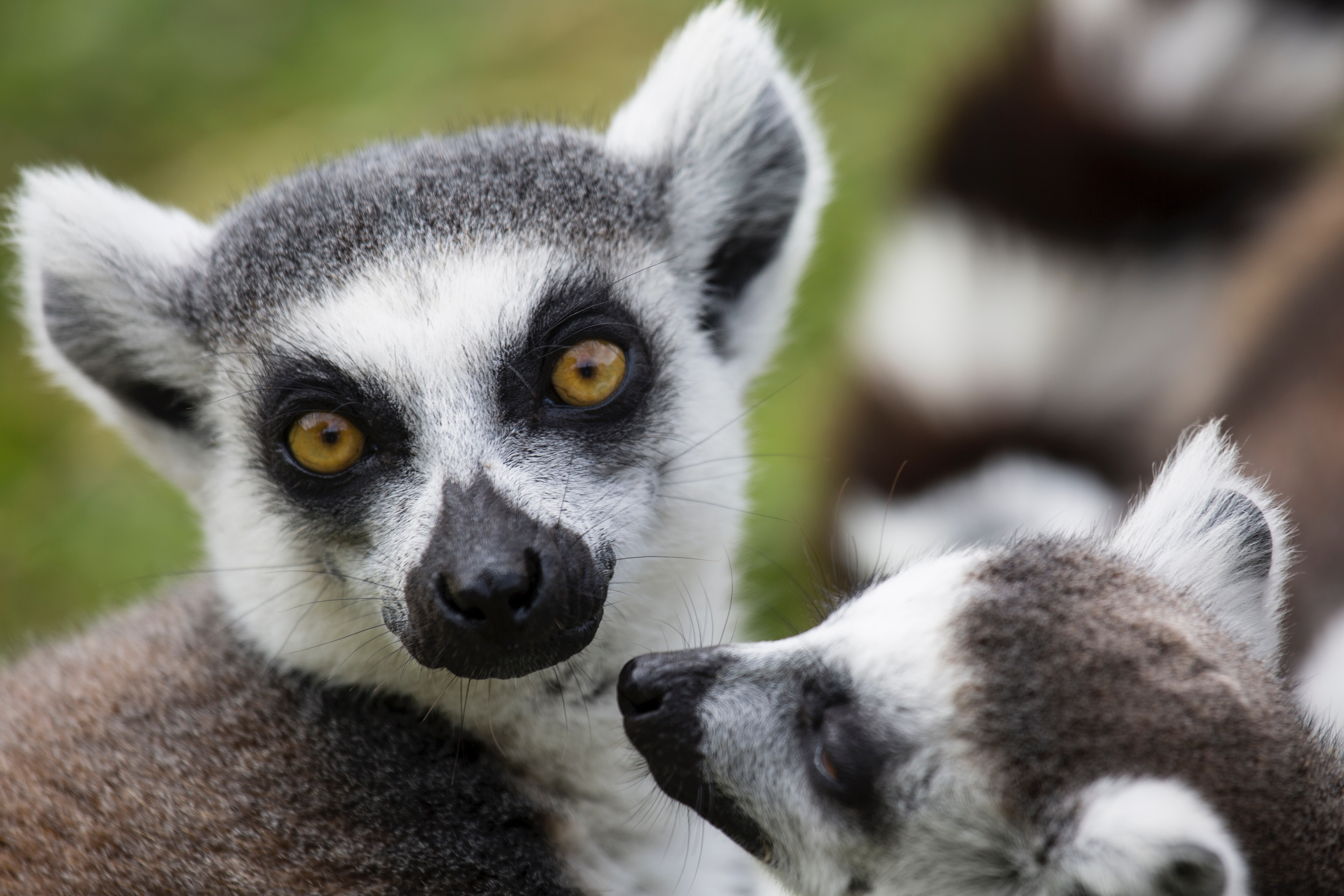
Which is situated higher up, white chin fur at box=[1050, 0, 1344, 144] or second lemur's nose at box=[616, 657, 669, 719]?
white chin fur at box=[1050, 0, 1344, 144]

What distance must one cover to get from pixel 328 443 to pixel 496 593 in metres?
0.47

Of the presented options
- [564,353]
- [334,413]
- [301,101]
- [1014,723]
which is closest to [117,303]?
[334,413]

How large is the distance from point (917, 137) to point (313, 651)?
216 cm

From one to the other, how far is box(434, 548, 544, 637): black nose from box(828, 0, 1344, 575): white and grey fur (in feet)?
4.49

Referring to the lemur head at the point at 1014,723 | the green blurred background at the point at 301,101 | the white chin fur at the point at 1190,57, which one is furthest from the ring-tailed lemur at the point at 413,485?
the green blurred background at the point at 301,101

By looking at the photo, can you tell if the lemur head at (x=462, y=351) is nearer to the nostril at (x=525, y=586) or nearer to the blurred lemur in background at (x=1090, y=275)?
the nostril at (x=525, y=586)

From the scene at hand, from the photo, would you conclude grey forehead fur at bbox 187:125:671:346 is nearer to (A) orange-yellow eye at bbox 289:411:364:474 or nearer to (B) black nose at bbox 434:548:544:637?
(A) orange-yellow eye at bbox 289:411:364:474

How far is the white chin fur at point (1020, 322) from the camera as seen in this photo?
3.27 meters

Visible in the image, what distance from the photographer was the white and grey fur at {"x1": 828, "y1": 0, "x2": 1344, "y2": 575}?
3.20 meters

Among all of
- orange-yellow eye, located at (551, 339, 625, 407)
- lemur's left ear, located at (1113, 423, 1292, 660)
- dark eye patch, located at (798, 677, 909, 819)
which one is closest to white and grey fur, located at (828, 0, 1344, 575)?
lemur's left ear, located at (1113, 423, 1292, 660)

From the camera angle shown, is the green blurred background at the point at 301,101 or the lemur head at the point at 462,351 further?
the green blurred background at the point at 301,101

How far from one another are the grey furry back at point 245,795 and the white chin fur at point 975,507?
1.11m

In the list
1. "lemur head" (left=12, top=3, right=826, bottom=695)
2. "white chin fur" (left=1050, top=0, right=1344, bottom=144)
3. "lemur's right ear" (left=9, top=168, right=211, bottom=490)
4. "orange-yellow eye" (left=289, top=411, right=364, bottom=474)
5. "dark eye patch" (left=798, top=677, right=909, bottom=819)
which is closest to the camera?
"dark eye patch" (left=798, top=677, right=909, bottom=819)

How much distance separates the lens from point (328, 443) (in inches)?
83.6
